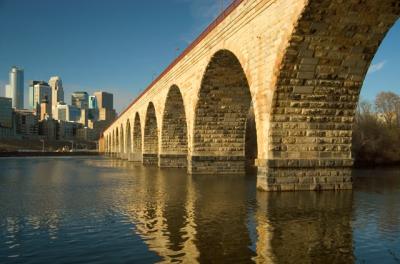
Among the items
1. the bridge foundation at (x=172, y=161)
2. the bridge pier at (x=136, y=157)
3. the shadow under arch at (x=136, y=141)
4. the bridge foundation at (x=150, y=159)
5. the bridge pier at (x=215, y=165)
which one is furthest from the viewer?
the shadow under arch at (x=136, y=141)

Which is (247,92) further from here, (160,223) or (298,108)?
(160,223)

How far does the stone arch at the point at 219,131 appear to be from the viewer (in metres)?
23.6

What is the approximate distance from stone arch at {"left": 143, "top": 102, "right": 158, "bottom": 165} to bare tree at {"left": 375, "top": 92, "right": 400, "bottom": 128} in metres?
29.7

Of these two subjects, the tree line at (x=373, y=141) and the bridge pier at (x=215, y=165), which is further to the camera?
the tree line at (x=373, y=141)

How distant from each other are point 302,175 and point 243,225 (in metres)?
6.11

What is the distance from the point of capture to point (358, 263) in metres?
6.61

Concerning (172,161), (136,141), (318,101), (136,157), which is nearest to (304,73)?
(318,101)

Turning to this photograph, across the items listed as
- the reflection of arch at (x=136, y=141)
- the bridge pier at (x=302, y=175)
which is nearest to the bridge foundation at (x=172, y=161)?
the reflection of arch at (x=136, y=141)

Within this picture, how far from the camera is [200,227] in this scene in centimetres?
913

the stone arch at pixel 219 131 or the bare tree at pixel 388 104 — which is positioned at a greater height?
the bare tree at pixel 388 104

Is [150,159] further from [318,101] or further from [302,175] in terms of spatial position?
[318,101]

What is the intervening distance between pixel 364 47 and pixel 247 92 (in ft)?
31.5

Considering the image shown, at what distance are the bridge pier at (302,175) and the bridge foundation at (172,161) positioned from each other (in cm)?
1751

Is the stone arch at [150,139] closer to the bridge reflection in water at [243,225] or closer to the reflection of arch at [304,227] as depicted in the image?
the bridge reflection in water at [243,225]
